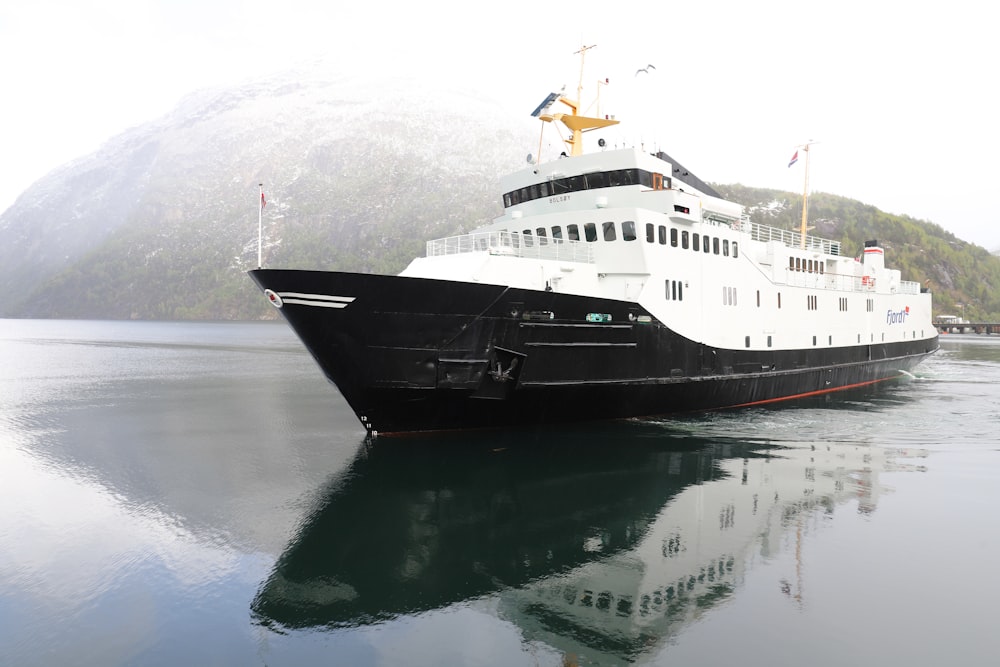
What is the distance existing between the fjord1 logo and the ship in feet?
28.7

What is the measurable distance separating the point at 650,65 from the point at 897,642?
2147cm

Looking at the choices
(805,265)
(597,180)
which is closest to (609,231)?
(597,180)

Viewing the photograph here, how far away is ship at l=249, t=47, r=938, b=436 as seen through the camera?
14375mm

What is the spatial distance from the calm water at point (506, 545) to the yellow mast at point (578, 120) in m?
11.0

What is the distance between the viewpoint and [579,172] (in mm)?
19562

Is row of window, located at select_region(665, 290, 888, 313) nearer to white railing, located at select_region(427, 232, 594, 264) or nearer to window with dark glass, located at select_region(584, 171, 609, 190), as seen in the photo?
white railing, located at select_region(427, 232, 594, 264)

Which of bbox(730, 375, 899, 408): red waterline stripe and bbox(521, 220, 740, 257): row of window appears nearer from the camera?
bbox(521, 220, 740, 257): row of window

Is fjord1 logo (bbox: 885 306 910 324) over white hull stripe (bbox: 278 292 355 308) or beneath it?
over

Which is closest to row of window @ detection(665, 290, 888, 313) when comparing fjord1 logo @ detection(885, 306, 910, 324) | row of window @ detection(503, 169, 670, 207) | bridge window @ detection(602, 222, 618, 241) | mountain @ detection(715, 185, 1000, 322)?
bridge window @ detection(602, 222, 618, 241)

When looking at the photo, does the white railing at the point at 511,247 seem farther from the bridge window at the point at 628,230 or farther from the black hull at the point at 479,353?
the black hull at the point at 479,353

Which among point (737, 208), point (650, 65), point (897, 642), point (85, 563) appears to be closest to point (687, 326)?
point (737, 208)

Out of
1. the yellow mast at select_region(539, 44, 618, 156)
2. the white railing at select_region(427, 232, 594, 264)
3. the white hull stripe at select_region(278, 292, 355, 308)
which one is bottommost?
the white hull stripe at select_region(278, 292, 355, 308)

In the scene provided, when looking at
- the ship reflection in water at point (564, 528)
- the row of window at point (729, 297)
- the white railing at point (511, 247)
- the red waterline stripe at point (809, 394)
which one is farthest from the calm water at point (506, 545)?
the white railing at point (511, 247)

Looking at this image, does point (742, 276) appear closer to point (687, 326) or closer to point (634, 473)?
point (687, 326)
